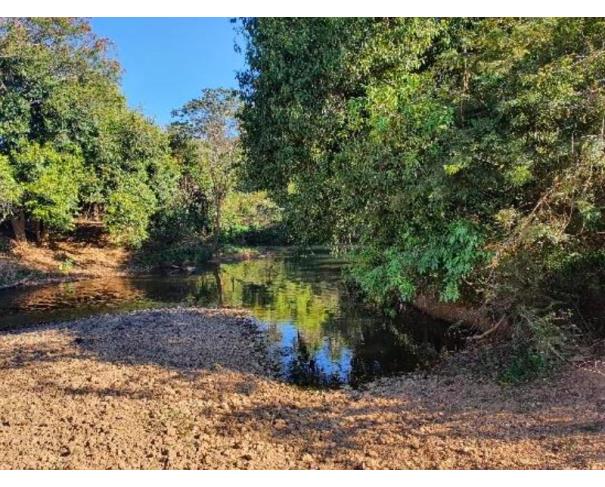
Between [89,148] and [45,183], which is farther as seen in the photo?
[89,148]

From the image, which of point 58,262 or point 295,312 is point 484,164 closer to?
point 295,312

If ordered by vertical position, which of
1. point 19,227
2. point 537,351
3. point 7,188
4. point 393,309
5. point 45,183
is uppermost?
point 45,183

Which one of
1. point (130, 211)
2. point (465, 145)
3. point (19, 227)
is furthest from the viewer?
point (19, 227)

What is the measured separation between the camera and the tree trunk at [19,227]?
1141 inches

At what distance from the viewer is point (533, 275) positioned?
8648mm

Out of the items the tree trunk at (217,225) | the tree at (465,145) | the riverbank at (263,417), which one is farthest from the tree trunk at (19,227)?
the tree at (465,145)

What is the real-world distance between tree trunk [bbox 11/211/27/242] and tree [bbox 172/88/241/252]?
1275 cm

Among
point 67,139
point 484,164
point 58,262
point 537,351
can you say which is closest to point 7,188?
point 67,139

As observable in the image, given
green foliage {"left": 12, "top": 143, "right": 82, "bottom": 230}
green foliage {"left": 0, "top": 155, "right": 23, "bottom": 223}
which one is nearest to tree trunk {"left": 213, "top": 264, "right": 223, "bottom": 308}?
green foliage {"left": 12, "top": 143, "right": 82, "bottom": 230}

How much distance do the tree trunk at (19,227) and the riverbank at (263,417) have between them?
20.6 m

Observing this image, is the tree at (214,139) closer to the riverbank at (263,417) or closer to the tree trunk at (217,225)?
the tree trunk at (217,225)

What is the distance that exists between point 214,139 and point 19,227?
48.5 feet

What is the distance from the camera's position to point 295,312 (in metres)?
17.5
